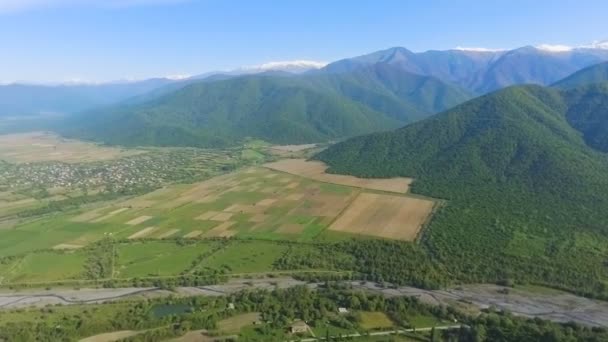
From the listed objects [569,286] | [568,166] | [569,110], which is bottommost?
[569,286]

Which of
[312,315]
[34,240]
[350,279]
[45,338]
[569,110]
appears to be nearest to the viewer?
[45,338]

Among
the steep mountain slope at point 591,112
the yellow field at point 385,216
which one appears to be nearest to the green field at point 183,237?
the yellow field at point 385,216

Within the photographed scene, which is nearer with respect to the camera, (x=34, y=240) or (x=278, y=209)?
(x=34, y=240)

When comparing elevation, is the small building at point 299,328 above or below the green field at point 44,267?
below

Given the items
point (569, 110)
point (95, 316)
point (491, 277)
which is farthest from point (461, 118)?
point (95, 316)

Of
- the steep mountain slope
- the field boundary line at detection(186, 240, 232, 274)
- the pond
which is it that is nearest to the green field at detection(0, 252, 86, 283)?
the field boundary line at detection(186, 240, 232, 274)

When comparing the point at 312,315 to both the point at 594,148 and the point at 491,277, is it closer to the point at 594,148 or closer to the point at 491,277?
the point at 491,277

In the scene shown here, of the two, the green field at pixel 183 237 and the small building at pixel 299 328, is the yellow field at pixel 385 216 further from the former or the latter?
the small building at pixel 299 328
